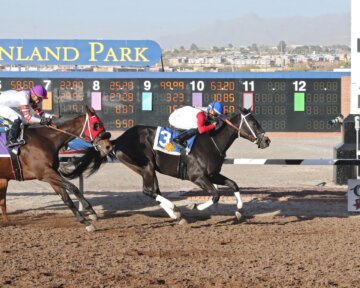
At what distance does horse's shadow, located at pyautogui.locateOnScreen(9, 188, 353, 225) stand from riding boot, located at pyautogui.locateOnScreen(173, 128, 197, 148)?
121cm

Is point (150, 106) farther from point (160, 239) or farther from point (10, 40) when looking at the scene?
point (160, 239)

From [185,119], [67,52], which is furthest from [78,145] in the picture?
[67,52]

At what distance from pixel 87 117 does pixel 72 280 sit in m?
3.87

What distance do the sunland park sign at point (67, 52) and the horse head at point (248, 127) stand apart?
25.7 metres

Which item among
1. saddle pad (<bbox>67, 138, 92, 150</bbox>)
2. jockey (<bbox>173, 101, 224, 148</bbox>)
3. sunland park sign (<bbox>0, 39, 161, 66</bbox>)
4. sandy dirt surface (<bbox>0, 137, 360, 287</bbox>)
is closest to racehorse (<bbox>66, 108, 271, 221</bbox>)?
jockey (<bbox>173, 101, 224, 148</bbox>)

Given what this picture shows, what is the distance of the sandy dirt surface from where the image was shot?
8.83 metres

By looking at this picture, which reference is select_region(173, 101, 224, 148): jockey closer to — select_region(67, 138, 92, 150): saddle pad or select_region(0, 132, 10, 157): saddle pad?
select_region(67, 138, 92, 150): saddle pad

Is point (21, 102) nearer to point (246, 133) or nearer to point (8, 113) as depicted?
point (8, 113)

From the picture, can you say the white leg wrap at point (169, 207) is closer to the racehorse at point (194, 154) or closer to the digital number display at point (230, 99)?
Result: the racehorse at point (194, 154)

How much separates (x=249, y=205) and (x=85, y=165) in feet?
10.5

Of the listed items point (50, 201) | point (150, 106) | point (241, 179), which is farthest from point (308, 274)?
point (150, 106)

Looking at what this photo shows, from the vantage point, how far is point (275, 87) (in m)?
31.0

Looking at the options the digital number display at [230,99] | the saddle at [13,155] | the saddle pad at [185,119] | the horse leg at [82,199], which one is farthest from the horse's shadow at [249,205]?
the digital number display at [230,99]

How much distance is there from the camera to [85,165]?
1309 centimetres
